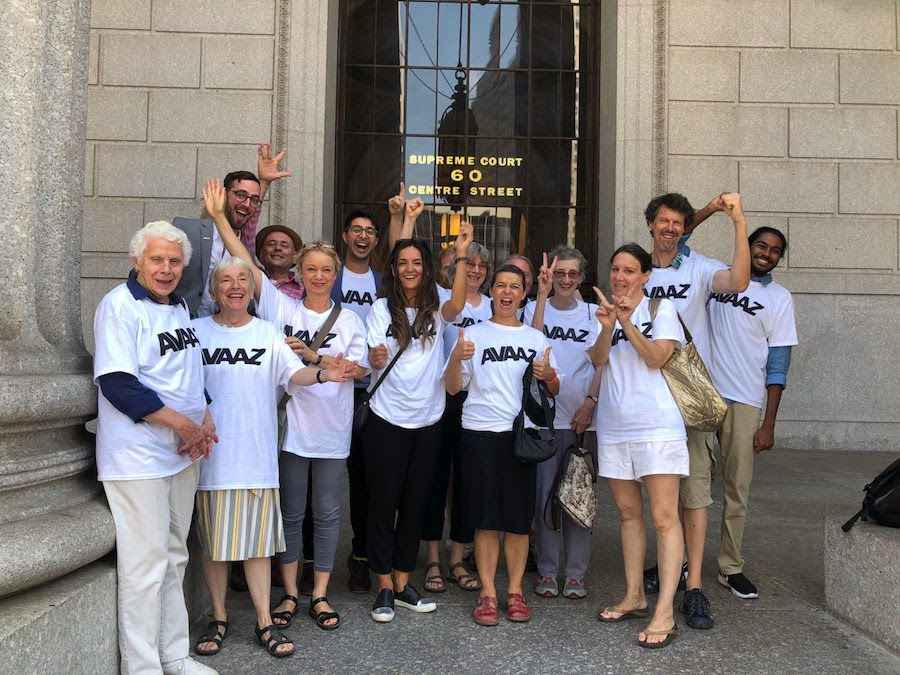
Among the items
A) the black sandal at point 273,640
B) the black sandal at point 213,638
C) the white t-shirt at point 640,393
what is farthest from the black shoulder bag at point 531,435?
the black sandal at point 213,638

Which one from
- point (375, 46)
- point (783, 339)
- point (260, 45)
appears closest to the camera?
point (783, 339)

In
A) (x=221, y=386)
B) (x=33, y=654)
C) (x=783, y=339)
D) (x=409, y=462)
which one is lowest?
(x=33, y=654)

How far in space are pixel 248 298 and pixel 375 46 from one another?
7.46 metres

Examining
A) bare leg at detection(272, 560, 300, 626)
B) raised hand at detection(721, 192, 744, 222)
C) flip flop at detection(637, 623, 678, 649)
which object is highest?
raised hand at detection(721, 192, 744, 222)

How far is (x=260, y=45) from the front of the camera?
9156mm

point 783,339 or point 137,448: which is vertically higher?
point 783,339

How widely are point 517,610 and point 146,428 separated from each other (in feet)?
7.14

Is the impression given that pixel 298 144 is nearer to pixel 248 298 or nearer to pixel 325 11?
pixel 325 11

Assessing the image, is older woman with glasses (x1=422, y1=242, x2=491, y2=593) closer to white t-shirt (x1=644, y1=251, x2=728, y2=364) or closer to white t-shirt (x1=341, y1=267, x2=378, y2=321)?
white t-shirt (x1=341, y1=267, x2=378, y2=321)

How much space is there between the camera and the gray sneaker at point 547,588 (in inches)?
179

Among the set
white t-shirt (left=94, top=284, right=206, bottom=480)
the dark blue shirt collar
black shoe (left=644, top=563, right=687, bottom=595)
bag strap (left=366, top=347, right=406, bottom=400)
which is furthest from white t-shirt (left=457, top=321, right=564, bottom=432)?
the dark blue shirt collar

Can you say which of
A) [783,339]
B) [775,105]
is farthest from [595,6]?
[783,339]

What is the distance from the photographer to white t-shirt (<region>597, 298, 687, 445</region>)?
12.9 ft

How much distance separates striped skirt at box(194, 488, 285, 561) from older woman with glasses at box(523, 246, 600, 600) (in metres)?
1.70
